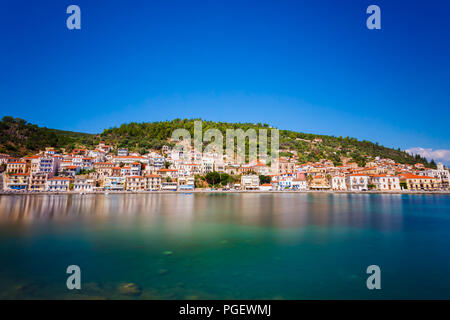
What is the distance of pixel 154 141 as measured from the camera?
5916cm

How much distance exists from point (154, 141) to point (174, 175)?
2009 centimetres

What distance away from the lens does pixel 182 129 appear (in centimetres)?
6769

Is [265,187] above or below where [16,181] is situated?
below

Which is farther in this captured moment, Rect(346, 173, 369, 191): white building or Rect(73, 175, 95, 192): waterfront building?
Rect(346, 173, 369, 191): white building

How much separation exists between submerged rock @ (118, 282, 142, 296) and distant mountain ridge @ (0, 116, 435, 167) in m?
51.2

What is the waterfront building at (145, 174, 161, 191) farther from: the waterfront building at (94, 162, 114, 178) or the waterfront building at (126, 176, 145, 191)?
the waterfront building at (94, 162, 114, 178)

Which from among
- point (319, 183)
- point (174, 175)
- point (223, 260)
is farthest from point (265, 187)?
point (223, 260)

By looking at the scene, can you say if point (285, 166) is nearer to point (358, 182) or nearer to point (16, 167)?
point (358, 182)

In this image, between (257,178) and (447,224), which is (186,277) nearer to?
(447,224)

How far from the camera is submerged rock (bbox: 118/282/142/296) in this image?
4.77 m

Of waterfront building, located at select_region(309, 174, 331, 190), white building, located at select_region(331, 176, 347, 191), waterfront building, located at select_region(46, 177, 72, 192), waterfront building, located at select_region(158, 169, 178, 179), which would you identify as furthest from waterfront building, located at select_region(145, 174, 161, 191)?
white building, located at select_region(331, 176, 347, 191)

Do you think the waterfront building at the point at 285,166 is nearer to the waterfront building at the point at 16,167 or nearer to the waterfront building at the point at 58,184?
the waterfront building at the point at 58,184
